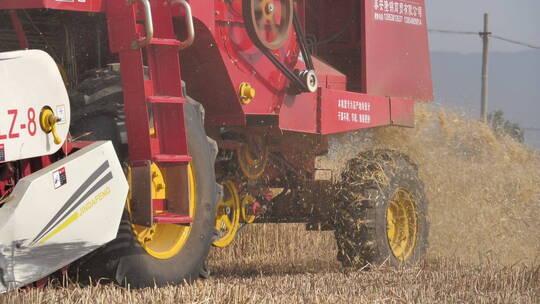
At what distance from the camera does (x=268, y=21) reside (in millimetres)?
6492

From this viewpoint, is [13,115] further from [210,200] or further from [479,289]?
[479,289]

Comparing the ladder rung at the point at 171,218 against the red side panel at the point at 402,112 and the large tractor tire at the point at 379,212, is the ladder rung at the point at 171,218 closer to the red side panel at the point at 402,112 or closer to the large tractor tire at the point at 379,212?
the large tractor tire at the point at 379,212

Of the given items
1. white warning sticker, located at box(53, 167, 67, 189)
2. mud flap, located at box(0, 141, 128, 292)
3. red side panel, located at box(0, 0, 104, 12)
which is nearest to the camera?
mud flap, located at box(0, 141, 128, 292)

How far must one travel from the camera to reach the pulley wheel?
6301 mm

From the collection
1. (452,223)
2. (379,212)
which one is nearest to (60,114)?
(379,212)

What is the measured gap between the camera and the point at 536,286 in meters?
6.00

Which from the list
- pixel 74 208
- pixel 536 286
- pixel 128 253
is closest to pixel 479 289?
pixel 536 286

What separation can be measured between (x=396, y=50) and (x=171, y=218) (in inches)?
116

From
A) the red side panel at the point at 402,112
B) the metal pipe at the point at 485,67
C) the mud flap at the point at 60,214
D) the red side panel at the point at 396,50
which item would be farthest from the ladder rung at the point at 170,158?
the metal pipe at the point at 485,67

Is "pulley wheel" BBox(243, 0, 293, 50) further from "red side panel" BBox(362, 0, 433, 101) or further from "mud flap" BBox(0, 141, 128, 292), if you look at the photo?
"mud flap" BBox(0, 141, 128, 292)

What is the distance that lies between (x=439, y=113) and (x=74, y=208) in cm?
433

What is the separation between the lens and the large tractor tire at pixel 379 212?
710 cm

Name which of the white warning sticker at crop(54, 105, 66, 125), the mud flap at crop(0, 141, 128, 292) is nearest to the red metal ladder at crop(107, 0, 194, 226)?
the mud flap at crop(0, 141, 128, 292)

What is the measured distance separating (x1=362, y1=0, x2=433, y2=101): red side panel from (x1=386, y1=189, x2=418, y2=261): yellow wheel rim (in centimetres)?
76
